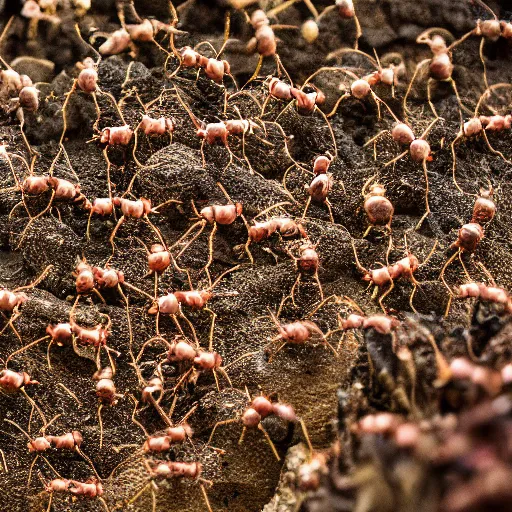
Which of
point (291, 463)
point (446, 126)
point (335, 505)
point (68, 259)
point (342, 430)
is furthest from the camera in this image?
point (446, 126)

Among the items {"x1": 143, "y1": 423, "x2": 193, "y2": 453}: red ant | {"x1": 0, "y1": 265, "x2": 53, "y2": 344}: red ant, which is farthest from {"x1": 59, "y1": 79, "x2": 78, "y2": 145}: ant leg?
{"x1": 143, "y1": 423, "x2": 193, "y2": 453}: red ant

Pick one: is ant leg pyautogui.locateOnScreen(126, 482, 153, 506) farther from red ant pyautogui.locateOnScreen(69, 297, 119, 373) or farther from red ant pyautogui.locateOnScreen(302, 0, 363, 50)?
red ant pyautogui.locateOnScreen(302, 0, 363, 50)

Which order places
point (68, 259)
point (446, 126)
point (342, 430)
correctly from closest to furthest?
point (342, 430), point (68, 259), point (446, 126)

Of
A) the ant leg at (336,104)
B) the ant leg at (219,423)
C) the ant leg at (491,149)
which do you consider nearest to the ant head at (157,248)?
the ant leg at (219,423)

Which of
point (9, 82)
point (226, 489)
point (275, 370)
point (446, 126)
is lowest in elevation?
point (226, 489)

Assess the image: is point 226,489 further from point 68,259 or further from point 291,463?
point 68,259

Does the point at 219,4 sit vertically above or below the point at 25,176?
above

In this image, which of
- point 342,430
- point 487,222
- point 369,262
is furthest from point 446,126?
point 342,430

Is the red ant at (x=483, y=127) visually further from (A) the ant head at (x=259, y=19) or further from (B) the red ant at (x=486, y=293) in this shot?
(A) the ant head at (x=259, y=19)
